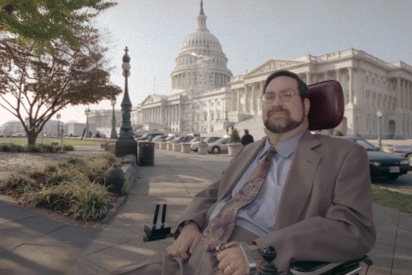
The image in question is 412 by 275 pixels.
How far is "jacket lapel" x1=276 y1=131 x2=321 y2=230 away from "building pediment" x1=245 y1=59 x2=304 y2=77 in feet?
261

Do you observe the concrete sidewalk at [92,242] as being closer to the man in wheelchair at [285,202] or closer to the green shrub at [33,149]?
the man in wheelchair at [285,202]

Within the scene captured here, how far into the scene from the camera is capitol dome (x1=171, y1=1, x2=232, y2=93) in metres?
120

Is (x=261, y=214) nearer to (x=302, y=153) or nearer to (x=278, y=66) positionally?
(x=302, y=153)

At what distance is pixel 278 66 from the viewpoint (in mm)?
82312

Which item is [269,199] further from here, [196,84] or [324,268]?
[196,84]

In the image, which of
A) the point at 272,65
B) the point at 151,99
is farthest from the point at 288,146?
the point at 151,99

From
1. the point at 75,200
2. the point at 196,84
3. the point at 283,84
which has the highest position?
the point at 196,84

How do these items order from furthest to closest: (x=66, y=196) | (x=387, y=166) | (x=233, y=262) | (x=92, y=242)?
(x=387, y=166) < (x=66, y=196) < (x=92, y=242) < (x=233, y=262)

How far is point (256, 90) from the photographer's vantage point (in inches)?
3561

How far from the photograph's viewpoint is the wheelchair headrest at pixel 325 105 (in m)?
2.75

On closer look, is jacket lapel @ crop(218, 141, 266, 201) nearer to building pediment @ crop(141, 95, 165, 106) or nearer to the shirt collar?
the shirt collar

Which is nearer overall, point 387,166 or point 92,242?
point 92,242

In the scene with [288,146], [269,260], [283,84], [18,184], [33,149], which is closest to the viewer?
[269,260]

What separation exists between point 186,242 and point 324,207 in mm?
1031
